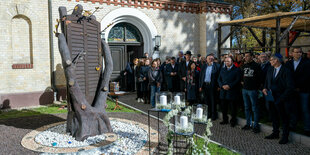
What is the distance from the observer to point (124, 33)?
12656 mm

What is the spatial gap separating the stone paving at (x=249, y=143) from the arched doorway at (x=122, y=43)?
281 inches

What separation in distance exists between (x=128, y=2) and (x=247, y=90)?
26.3 ft

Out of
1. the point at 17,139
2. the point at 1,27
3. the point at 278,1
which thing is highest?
the point at 278,1

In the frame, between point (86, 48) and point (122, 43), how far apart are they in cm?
674

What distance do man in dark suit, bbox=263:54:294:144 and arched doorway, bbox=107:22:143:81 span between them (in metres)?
8.42

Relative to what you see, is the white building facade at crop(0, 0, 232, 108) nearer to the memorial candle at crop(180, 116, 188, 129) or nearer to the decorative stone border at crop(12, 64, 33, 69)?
the decorative stone border at crop(12, 64, 33, 69)

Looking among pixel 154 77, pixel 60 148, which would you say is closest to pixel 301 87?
pixel 154 77

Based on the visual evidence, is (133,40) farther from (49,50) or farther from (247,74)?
(247,74)

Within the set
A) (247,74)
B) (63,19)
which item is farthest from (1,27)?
(247,74)

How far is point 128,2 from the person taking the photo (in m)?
12.1

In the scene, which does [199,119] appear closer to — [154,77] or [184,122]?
[184,122]

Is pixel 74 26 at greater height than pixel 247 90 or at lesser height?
greater

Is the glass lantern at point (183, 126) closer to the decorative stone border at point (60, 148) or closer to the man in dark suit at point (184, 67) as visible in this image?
the decorative stone border at point (60, 148)

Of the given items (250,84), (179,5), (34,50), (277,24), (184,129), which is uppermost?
(179,5)
